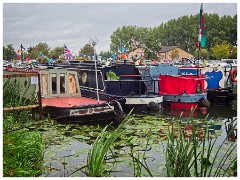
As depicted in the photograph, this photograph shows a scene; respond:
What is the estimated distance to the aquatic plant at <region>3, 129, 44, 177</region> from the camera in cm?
475

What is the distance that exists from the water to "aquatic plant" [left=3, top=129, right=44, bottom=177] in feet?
0.71

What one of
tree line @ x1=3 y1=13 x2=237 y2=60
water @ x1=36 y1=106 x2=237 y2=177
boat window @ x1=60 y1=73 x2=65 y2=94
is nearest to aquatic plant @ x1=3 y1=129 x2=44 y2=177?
water @ x1=36 y1=106 x2=237 y2=177

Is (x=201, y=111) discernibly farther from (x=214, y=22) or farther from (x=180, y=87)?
(x=214, y=22)

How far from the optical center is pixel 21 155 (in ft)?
17.7

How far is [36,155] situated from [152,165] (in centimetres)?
205

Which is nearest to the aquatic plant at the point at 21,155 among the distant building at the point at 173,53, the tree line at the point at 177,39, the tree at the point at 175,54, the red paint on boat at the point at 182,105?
the red paint on boat at the point at 182,105

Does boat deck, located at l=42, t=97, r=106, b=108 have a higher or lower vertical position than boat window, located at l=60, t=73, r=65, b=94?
lower

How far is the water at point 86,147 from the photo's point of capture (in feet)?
18.4

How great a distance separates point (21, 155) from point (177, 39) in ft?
197

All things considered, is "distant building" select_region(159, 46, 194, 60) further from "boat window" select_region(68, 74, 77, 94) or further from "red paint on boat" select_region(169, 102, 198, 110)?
"boat window" select_region(68, 74, 77, 94)

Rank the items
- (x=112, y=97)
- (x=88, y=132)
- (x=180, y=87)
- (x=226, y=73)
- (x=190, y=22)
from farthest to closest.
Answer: (x=190, y=22), (x=226, y=73), (x=180, y=87), (x=112, y=97), (x=88, y=132)

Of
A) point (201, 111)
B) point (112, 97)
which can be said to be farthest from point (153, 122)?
point (201, 111)

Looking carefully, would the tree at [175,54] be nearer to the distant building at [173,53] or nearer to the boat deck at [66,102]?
the distant building at [173,53]

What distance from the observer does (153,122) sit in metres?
10.2
